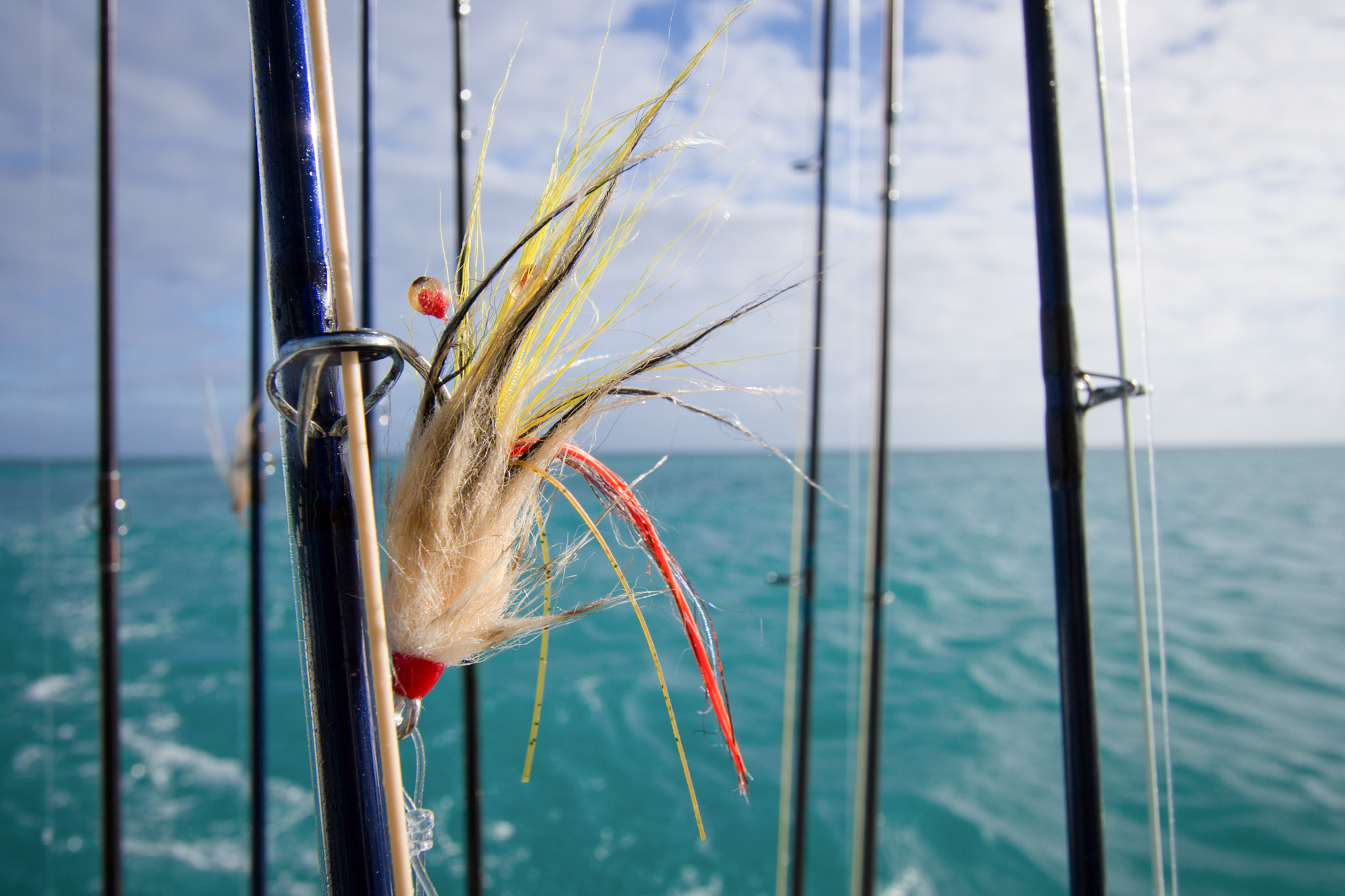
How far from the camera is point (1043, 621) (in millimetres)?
10156

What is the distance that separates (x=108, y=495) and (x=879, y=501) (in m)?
2.17

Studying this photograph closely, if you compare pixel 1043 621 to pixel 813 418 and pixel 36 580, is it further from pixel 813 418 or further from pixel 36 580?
pixel 36 580

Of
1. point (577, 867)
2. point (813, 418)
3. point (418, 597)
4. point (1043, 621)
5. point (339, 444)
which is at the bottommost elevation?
point (577, 867)

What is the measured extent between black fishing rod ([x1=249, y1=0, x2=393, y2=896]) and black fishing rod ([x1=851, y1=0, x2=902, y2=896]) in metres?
1.99

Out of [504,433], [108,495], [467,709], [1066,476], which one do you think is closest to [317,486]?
[504,433]

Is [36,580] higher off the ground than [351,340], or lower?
lower

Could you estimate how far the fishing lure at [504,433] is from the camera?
557 mm

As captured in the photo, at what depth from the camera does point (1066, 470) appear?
2.46 ft

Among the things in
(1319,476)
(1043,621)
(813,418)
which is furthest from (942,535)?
(1319,476)

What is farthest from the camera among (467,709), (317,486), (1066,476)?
(467,709)

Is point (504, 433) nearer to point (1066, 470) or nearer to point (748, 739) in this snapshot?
point (1066, 470)

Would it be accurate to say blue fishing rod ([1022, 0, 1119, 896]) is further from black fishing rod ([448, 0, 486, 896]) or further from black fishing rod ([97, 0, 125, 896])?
black fishing rod ([97, 0, 125, 896])

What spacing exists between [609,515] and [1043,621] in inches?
445

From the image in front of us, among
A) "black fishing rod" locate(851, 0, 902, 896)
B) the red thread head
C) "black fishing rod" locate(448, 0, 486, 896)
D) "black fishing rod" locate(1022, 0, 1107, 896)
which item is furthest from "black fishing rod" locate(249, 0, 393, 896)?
"black fishing rod" locate(851, 0, 902, 896)
